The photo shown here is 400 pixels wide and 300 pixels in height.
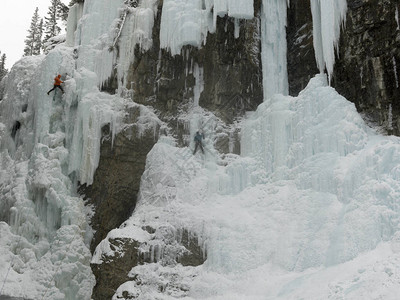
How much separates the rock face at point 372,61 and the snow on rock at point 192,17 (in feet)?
11.3

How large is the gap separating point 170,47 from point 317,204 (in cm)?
762

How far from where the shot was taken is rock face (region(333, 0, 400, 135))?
14.1 meters

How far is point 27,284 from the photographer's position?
16234 millimetres

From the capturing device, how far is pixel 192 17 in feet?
55.7

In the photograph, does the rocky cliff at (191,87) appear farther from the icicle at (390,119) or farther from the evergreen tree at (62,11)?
the evergreen tree at (62,11)

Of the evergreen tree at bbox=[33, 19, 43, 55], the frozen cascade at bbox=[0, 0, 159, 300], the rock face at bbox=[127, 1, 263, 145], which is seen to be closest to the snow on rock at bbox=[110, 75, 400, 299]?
the rock face at bbox=[127, 1, 263, 145]

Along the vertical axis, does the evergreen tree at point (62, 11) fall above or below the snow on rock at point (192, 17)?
above

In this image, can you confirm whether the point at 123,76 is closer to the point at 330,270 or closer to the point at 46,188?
the point at 46,188

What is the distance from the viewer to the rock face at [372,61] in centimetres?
1412

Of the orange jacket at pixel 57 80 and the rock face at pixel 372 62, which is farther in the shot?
the orange jacket at pixel 57 80

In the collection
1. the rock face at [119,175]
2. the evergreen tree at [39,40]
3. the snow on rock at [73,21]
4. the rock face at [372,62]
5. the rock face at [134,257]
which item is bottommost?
the rock face at [134,257]

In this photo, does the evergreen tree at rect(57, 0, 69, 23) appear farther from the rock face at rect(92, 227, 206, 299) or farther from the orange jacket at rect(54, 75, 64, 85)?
the rock face at rect(92, 227, 206, 299)

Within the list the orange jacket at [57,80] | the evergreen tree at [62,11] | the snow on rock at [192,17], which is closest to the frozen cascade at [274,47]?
the snow on rock at [192,17]

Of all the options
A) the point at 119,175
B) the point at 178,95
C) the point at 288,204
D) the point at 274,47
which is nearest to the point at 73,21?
the point at 178,95
